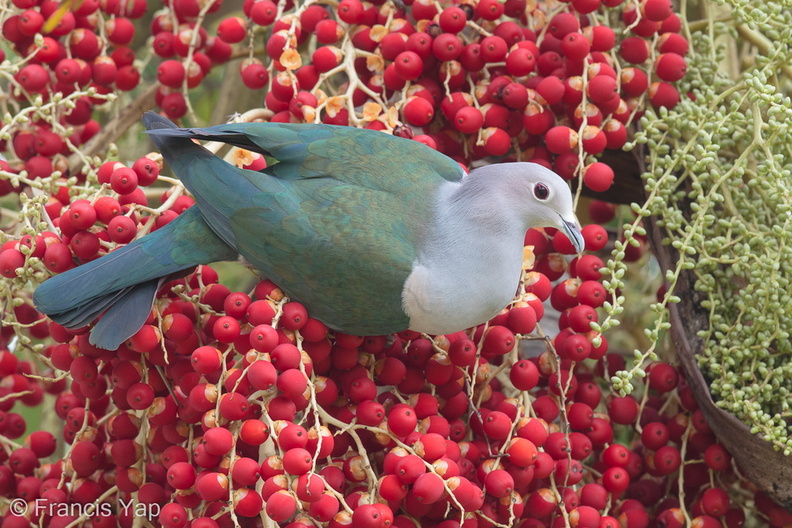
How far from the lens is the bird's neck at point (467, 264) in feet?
3.42

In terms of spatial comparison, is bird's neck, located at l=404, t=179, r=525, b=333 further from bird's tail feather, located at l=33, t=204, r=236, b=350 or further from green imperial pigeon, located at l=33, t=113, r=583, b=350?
bird's tail feather, located at l=33, t=204, r=236, b=350

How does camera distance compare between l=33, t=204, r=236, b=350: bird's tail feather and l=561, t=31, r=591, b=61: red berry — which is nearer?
l=33, t=204, r=236, b=350: bird's tail feather

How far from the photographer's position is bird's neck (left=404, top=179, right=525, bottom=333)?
3.42ft

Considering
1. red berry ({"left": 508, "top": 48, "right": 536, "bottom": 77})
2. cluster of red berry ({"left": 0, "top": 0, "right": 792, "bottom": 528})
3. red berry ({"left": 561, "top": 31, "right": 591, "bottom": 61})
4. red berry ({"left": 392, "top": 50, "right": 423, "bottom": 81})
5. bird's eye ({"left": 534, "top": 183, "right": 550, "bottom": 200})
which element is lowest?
cluster of red berry ({"left": 0, "top": 0, "right": 792, "bottom": 528})

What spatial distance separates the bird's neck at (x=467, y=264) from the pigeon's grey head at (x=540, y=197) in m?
0.01

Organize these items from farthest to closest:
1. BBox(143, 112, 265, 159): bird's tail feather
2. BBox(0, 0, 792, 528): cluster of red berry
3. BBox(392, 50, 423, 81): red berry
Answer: BBox(392, 50, 423, 81): red berry < BBox(143, 112, 265, 159): bird's tail feather < BBox(0, 0, 792, 528): cluster of red berry

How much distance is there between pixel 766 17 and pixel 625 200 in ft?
1.28

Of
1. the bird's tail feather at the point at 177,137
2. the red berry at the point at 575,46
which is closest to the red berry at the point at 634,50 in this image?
the red berry at the point at 575,46

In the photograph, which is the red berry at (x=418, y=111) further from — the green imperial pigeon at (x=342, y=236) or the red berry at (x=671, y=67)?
the red berry at (x=671, y=67)

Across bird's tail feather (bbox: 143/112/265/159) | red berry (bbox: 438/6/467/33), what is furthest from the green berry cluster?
bird's tail feather (bbox: 143/112/265/159)

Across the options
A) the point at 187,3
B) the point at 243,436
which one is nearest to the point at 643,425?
the point at 243,436

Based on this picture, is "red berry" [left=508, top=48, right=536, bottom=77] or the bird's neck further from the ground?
"red berry" [left=508, top=48, right=536, bottom=77]

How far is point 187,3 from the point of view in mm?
1361

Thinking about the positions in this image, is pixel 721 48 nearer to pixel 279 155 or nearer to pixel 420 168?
pixel 420 168
